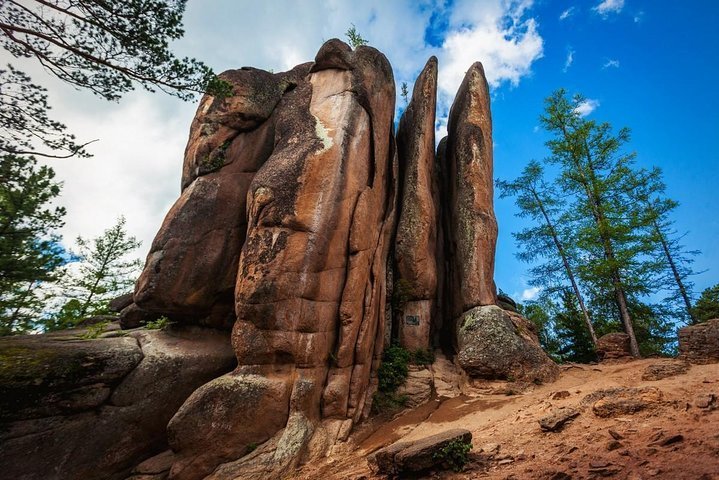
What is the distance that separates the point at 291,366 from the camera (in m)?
8.66

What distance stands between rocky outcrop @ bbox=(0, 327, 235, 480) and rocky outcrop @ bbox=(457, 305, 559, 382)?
7.78m

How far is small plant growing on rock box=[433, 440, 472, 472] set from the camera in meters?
4.95

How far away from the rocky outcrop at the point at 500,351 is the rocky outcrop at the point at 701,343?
3127 mm

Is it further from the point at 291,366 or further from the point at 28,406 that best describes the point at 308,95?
the point at 28,406

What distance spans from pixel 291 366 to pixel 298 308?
1.48m

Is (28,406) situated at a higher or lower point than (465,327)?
lower

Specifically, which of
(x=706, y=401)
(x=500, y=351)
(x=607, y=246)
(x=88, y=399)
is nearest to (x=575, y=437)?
(x=706, y=401)

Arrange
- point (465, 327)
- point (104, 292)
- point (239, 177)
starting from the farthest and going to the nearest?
1. point (104, 292)
2. point (239, 177)
3. point (465, 327)

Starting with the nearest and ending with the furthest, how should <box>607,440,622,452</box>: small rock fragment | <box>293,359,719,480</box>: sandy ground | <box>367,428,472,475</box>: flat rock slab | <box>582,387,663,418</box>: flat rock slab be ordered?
Answer: <box>293,359,719,480</box>: sandy ground
<box>607,440,622,452</box>: small rock fragment
<box>367,428,472,475</box>: flat rock slab
<box>582,387,663,418</box>: flat rock slab

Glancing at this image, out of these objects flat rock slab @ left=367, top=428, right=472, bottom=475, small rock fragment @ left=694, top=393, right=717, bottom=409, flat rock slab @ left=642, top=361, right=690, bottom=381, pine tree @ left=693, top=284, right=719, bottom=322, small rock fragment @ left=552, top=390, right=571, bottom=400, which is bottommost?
flat rock slab @ left=367, top=428, right=472, bottom=475

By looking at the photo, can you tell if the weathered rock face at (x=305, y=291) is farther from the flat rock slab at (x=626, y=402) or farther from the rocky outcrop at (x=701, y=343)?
the rocky outcrop at (x=701, y=343)

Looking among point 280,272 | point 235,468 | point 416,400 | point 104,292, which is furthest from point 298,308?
point 104,292

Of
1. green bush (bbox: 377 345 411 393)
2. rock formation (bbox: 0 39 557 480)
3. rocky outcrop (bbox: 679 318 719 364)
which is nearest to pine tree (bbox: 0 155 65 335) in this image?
rock formation (bbox: 0 39 557 480)

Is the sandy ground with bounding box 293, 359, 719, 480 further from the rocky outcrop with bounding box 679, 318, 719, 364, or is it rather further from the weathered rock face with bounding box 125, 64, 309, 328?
the weathered rock face with bounding box 125, 64, 309, 328
